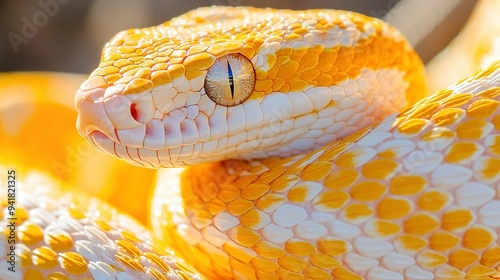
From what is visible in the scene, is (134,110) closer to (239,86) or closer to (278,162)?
(239,86)

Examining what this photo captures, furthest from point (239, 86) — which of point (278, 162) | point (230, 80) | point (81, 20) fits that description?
point (81, 20)

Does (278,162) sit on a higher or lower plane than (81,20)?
lower

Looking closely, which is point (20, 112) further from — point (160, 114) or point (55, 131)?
point (160, 114)

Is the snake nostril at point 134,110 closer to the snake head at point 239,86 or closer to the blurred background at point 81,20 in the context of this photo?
the snake head at point 239,86

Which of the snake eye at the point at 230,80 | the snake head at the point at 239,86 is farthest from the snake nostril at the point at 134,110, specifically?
the snake eye at the point at 230,80

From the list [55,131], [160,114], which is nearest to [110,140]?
[160,114]

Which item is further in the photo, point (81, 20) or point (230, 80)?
point (81, 20)

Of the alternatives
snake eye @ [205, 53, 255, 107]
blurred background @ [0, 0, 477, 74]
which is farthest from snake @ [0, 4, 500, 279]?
blurred background @ [0, 0, 477, 74]
